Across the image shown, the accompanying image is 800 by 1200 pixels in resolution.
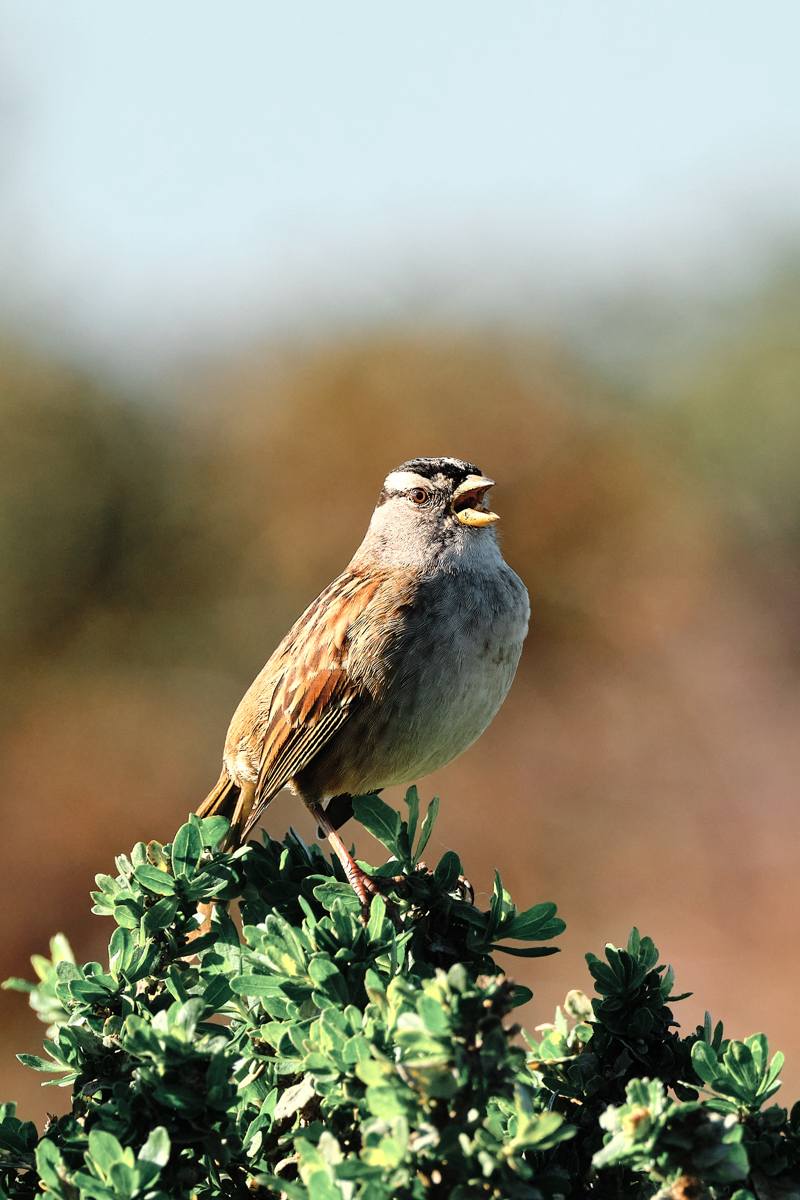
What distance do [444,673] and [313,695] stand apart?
0.34m

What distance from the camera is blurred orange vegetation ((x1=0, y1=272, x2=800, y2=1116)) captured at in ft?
25.2

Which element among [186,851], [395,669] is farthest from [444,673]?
[186,851]

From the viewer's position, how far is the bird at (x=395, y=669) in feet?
9.18

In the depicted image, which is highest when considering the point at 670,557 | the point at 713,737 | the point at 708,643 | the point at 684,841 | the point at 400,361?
the point at 400,361

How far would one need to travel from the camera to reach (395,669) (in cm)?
280

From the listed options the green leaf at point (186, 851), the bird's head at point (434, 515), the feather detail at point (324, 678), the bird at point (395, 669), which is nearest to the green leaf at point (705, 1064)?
the green leaf at point (186, 851)

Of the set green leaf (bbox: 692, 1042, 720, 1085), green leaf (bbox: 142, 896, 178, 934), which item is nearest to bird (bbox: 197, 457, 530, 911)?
green leaf (bbox: 142, 896, 178, 934)

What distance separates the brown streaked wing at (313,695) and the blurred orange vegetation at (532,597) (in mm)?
4149

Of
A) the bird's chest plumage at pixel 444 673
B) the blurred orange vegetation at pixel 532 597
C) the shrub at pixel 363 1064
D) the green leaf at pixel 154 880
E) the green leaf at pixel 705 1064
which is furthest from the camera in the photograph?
the blurred orange vegetation at pixel 532 597

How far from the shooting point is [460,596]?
2.86 metres

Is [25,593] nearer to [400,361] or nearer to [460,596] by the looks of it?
[400,361]

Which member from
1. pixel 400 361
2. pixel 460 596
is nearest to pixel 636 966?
pixel 460 596

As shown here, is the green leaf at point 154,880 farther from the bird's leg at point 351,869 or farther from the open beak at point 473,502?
the open beak at point 473,502

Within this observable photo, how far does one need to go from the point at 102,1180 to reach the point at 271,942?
32 cm
